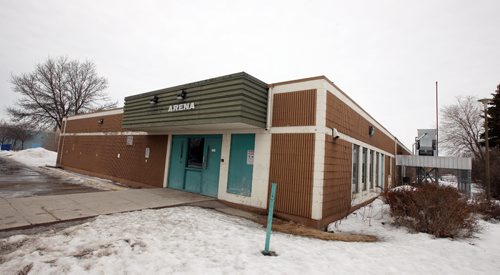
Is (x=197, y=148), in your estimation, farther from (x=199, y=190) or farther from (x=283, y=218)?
(x=283, y=218)

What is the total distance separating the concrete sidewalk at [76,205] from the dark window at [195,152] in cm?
126

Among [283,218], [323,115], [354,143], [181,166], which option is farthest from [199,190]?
[354,143]

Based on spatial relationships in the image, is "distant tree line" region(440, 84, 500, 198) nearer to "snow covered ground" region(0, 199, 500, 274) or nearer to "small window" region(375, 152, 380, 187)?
"small window" region(375, 152, 380, 187)

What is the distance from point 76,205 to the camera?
676 centimetres

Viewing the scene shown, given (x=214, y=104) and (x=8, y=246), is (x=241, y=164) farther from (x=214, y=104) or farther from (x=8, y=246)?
(x=8, y=246)

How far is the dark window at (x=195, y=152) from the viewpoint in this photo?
985 centimetres

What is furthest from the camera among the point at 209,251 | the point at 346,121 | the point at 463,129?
the point at 463,129

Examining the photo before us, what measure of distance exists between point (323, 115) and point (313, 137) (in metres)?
0.69

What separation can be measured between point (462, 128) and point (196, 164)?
39.2 m

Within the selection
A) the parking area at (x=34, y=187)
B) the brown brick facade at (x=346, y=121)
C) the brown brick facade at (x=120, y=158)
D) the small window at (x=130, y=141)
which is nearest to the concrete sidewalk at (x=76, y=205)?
the parking area at (x=34, y=187)

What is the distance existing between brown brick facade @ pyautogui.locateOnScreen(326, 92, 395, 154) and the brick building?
32mm

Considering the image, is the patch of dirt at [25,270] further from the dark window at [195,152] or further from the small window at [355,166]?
the small window at [355,166]

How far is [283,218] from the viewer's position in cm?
710

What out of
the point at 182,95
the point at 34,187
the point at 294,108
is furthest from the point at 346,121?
the point at 34,187
